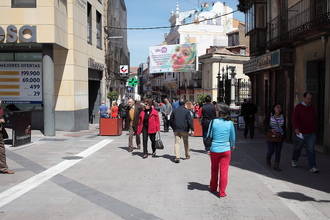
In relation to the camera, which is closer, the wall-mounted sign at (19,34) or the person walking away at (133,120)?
the person walking away at (133,120)

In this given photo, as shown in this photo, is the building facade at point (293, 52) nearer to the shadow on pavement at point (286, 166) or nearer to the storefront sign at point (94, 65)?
the shadow on pavement at point (286, 166)

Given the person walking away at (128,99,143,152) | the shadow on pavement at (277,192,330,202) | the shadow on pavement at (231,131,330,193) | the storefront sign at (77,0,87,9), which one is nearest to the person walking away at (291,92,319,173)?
the shadow on pavement at (231,131,330,193)

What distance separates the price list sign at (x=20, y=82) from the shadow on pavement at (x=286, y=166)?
9.82 m

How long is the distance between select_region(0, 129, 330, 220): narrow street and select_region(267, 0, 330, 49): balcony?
3.68 metres

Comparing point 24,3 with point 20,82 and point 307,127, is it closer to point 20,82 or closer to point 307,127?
point 20,82

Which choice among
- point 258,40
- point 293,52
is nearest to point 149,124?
point 293,52

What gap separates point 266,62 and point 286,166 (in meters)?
7.69

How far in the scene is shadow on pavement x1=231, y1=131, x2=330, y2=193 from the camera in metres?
8.55

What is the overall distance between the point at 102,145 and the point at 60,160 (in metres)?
3.60

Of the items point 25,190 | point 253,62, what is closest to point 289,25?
point 253,62

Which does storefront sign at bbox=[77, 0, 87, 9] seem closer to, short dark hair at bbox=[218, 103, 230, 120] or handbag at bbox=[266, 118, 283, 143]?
handbag at bbox=[266, 118, 283, 143]

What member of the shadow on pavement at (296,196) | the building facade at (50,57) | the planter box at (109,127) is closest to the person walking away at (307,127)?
the shadow on pavement at (296,196)

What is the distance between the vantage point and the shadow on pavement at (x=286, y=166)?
337 inches

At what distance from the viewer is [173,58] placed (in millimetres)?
44812
